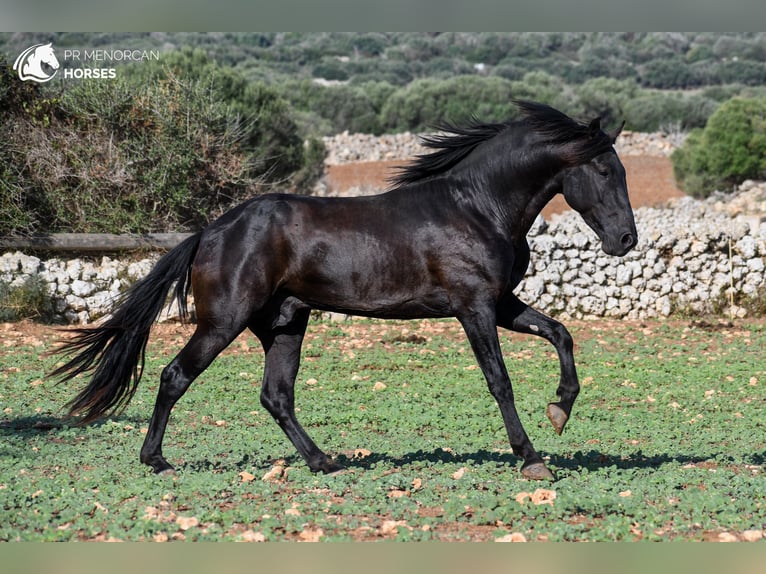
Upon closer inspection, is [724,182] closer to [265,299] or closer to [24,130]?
[24,130]

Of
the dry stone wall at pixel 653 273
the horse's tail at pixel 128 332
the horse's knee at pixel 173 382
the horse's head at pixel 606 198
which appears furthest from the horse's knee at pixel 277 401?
the dry stone wall at pixel 653 273

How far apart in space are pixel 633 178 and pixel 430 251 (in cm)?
2912

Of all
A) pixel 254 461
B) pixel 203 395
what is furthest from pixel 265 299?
pixel 203 395

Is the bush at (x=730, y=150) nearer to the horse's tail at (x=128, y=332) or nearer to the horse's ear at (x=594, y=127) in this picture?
the horse's ear at (x=594, y=127)

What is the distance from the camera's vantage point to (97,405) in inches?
257

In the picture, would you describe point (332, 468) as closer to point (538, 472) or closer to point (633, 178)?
point (538, 472)

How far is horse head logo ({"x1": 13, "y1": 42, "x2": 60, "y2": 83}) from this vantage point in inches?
633

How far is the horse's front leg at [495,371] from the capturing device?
19.7 ft

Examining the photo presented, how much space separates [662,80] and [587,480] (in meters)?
58.9

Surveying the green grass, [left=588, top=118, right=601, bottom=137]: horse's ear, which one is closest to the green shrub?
the green grass

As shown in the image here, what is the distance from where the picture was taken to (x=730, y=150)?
94.3 feet

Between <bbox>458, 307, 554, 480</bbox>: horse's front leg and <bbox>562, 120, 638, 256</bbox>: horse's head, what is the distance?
0.92 meters

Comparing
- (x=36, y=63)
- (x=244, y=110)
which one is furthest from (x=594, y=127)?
(x=244, y=110)

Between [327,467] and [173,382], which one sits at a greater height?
[173,382]
